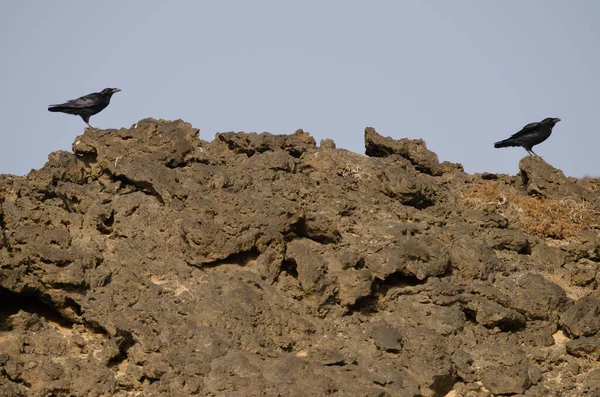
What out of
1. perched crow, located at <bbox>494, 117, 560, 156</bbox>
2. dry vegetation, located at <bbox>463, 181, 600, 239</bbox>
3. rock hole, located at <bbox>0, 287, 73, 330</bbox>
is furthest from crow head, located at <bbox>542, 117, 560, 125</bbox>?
rock hole, located at <bbox>0, 287, 73, 330</bbox>

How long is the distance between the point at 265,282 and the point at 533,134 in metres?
8.00

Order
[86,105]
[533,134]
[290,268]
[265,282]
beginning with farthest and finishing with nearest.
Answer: [533,134]
[86,105]
[290,268]
[265,282]

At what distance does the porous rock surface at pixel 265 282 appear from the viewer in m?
12.9

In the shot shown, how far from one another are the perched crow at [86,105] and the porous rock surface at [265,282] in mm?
1319

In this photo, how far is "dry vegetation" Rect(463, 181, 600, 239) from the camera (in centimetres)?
1805


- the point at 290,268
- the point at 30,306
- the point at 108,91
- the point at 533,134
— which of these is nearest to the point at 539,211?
the point at 533,134

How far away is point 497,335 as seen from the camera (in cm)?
1501

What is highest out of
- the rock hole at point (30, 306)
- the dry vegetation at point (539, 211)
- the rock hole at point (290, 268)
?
the dry vegetation at point (539, 211)

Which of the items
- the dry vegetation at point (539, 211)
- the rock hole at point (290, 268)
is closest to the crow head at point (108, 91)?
the rock hole at point (290, 268)

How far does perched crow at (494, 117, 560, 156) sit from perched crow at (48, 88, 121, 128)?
303 inches

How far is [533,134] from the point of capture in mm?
20406

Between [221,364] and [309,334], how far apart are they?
67.4 inches

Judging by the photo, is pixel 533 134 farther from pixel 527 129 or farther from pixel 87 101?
pixel 87 101

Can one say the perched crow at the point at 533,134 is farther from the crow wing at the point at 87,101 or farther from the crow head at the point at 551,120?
the crow wing at the point at 87,101
